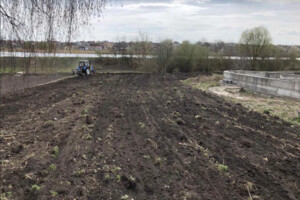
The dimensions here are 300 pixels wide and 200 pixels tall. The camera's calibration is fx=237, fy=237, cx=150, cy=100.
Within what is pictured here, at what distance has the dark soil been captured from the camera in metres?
3.89

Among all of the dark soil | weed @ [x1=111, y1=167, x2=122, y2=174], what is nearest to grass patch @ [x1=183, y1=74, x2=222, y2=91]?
the dark soil

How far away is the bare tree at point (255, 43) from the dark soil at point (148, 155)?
20.6m

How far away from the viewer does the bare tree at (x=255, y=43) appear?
2642 centimetres

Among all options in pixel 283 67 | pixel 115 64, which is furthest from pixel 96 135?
pixel 115 64

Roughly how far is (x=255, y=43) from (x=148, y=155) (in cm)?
2562

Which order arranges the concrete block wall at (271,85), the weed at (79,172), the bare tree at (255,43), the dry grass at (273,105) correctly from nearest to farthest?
the weed at (79,172) → the dry grass at (273,105) → the concrete block wall at (271,85) → the bare tree at (255,43)

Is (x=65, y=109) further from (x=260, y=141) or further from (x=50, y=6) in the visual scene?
(x=50, y=6)

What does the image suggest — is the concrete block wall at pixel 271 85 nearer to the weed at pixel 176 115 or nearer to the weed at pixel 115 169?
the weed at pixel 176 115

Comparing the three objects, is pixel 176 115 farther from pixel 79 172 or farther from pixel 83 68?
pixel 83 68

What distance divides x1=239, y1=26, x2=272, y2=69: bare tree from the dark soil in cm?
2060

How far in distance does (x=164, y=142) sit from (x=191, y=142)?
2.21 feet

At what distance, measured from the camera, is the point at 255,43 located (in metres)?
26.6

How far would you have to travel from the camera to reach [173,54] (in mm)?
29766

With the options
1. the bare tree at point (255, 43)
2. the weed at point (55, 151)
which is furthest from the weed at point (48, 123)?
the bare tree at point (255, 43)
